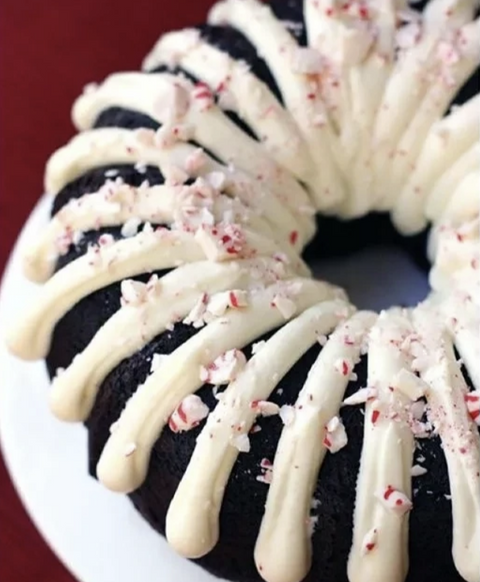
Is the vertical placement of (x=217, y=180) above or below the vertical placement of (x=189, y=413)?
above

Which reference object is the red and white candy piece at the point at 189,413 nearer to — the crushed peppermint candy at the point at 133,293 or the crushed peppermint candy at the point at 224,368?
the crushed peppermint candy at the point at 224,368

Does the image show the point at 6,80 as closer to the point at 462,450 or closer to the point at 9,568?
the point at 9,568

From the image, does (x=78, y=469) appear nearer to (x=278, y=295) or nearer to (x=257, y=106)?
(x=278, y=295)

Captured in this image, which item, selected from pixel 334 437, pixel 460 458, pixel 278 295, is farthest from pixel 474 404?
pixel 278 295

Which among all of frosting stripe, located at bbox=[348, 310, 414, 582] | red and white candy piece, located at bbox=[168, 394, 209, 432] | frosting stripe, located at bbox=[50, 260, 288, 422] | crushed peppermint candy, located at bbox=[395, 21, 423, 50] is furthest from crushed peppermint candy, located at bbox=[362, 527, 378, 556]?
crushed peppermint candy, located at bbox=[395, 21, 423, 50]

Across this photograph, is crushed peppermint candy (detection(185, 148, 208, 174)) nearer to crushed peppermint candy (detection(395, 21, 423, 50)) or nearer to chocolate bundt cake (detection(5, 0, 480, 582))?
chocolate bundt cake (detection(5, 0, 480, 582))

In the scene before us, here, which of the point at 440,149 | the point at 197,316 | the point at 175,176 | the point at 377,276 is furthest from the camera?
the point at 377,276

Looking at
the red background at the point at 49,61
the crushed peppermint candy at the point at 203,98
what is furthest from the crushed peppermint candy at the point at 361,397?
the red background at the point at 49,61

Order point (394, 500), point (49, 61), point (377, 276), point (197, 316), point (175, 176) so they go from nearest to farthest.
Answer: point (394, 500), point (197, 316), point (175, 176), point (377, 276), point (49, 61)
